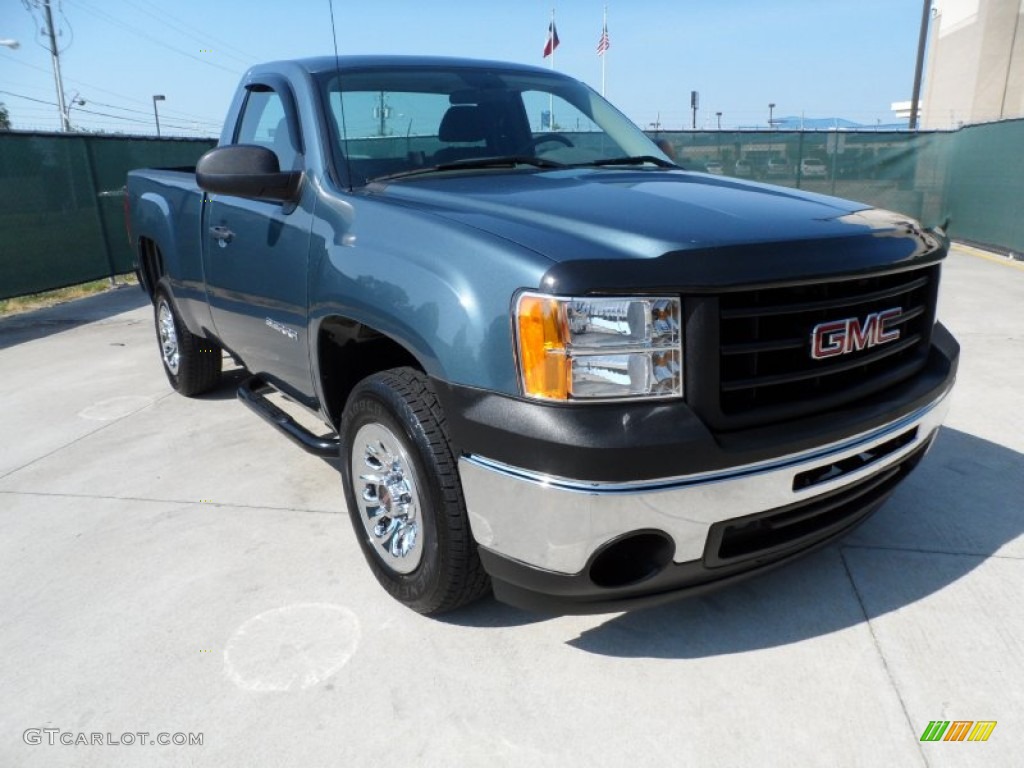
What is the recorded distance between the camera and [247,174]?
2910 mm

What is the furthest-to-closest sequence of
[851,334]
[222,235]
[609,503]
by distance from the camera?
1. [222,235]
2. [851,334]
3. [609,503]

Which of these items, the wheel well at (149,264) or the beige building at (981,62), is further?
the beige building at (981,62)

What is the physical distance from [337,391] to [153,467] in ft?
4.97

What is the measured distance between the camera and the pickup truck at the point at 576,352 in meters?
1.95

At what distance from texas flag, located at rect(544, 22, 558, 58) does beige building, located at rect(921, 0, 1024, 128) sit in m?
23.3

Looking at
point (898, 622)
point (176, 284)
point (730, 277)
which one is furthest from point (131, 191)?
point (898, 622)

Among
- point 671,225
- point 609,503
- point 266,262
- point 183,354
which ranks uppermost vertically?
point 671,225

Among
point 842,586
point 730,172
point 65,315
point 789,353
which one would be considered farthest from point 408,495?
point 730,172

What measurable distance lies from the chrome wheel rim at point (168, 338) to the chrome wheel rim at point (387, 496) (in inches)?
108

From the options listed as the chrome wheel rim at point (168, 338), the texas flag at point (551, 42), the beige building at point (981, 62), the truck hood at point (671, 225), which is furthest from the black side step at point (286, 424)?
the beige building at point (981, 62)

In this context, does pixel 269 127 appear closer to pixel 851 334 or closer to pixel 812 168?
pixel 851 334

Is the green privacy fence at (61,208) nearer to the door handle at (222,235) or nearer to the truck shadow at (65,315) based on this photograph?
the truck shadow at (65,315)

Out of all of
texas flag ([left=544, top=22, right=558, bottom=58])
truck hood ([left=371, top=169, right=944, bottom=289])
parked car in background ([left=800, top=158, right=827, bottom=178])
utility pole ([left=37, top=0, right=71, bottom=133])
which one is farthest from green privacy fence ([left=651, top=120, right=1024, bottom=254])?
utility pole ([left=37, top=0, right=71, bottom=133])

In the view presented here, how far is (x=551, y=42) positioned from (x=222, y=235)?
1846cm
